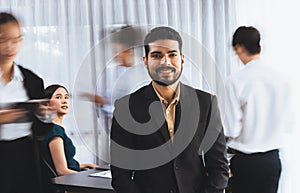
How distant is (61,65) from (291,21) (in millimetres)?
1858

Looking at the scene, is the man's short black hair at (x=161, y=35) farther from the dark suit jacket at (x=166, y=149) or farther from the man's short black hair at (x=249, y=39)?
the man's short black hair at (x=249, y=39)

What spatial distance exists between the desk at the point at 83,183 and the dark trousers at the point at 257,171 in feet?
2.26

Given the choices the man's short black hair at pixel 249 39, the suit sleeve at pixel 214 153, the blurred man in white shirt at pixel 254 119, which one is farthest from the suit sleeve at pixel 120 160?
the man's short black hair at pixel 249 39

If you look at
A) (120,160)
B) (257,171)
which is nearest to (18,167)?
(120,160)

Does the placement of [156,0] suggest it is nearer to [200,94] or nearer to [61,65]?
[61,65]

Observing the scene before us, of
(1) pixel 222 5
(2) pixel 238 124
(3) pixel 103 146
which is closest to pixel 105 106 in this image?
(3) pixel 103 146

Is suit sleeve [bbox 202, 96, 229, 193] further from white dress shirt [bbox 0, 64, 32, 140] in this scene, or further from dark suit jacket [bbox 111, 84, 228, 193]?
white dress shirt [bbox 0, 64, 32, 140]

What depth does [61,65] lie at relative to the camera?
4.03m

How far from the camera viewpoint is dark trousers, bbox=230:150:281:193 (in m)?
2.55

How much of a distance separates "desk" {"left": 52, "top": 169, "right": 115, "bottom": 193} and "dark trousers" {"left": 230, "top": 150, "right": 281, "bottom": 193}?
689 millimetres

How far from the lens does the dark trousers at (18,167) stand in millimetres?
1915

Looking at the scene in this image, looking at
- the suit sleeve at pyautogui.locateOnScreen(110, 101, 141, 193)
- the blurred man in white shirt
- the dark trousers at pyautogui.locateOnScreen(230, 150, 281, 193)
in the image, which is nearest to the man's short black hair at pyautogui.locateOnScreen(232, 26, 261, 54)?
the blurred man in white shirt

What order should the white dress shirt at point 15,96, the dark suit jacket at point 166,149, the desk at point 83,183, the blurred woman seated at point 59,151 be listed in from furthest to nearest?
the blurred woman seated at point 59,151, the desk at point 83,183, the white dress shirt at point 15,96, the dark suit jacket at point 166,149

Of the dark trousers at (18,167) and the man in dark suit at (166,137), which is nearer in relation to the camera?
the man in dark suit at (166,137)
